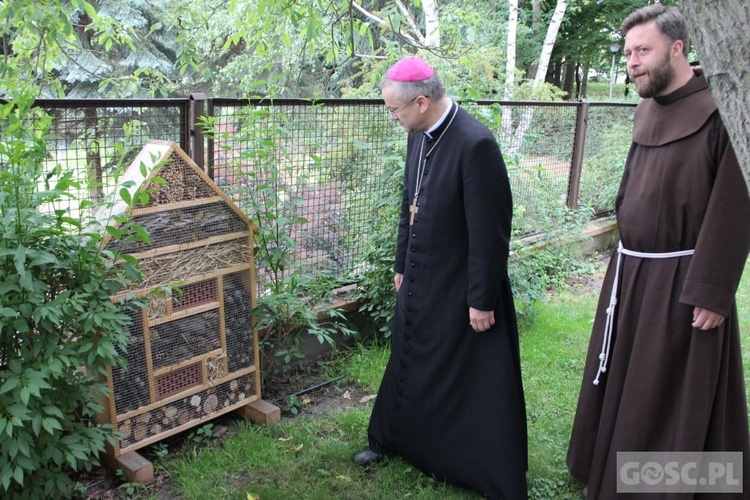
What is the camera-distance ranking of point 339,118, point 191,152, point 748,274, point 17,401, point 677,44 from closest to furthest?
point 17,401
point 677,44
point 191,152
point 339,118
point 748,274

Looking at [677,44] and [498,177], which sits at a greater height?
[677,44]

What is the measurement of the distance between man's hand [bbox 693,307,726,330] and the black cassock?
762 millimetres

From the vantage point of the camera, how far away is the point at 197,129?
381 centimetres

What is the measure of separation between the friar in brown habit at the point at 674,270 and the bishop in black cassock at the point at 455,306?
1.69 feet

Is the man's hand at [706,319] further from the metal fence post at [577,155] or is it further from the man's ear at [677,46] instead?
the metal fence post at [577,155]

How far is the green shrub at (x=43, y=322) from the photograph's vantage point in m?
2.35

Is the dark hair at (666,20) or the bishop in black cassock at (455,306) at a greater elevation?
the dark hair at (666,20)

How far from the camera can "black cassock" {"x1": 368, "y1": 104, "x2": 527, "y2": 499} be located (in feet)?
9.22

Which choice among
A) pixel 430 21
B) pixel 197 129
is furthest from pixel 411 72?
pixel 430 21

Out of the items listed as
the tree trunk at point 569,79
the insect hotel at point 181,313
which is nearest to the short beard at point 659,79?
the insect hotel at point 181,313

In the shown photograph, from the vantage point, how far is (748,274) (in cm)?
733

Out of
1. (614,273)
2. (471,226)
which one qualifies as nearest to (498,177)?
(471,226)

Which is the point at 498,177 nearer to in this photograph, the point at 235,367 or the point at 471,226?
the point at 471,226

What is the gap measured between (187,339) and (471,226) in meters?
1.63
